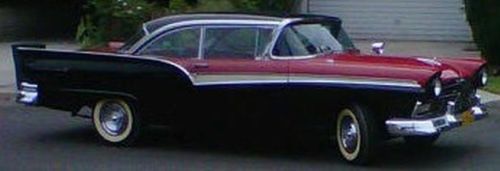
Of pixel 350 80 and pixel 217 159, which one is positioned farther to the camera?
pixel 217 159

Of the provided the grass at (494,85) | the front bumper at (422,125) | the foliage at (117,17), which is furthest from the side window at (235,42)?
the foliage at (117,17)

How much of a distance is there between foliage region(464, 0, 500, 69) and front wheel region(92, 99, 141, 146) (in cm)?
821

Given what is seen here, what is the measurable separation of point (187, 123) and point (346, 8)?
1332cm

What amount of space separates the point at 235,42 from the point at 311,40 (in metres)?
0.68

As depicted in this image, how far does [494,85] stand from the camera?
1623 centimetres

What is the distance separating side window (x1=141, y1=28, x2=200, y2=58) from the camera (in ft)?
35.4

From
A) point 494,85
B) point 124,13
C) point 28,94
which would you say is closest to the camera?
point 28,94

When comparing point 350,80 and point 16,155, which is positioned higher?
point 350,80

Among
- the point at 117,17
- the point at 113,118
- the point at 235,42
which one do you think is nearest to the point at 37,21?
the point at 117,17

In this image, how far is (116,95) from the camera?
1106 cm

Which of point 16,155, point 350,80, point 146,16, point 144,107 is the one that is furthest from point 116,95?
point 146,16

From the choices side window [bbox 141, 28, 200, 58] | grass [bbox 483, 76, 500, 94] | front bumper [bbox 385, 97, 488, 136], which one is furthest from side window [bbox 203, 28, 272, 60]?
grass [bbox 483, 76, 500, 94]

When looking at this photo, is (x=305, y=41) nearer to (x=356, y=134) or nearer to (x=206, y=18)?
(x=206, y=18)

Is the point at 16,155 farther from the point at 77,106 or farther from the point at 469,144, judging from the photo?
the point at 469,144
